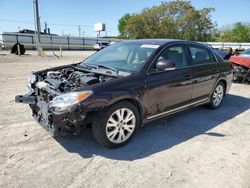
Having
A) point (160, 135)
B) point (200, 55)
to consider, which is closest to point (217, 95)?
point (200, 55)

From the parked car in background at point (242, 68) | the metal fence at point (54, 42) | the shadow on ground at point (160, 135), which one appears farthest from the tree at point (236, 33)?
the shadow on ground at point (160, 135)

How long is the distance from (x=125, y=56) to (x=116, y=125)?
4.77 ft

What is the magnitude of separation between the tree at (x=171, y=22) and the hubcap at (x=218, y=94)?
39.5 meters

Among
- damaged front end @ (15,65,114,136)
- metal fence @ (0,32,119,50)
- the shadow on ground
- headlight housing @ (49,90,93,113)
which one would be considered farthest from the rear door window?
metal fence @ (0,32,119,50)

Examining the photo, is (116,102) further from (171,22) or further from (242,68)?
(171,22)

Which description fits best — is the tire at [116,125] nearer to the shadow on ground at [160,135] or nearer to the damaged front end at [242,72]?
the shadow on ground at [160,135]

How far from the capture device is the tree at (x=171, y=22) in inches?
1708

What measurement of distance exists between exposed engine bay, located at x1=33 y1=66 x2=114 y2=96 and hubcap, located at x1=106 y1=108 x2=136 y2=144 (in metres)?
0.56

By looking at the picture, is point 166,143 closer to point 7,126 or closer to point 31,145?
point 31,145

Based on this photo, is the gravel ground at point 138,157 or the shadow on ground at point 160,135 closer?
the gravel ground at point 138,157

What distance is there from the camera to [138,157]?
3.30 m

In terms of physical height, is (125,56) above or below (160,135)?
above

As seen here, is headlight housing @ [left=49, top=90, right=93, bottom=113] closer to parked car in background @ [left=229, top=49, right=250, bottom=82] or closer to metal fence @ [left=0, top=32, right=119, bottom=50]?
parked car in background @ [left=229, top=49, right=250, bottom=82]

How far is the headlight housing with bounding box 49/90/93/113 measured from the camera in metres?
3.02
